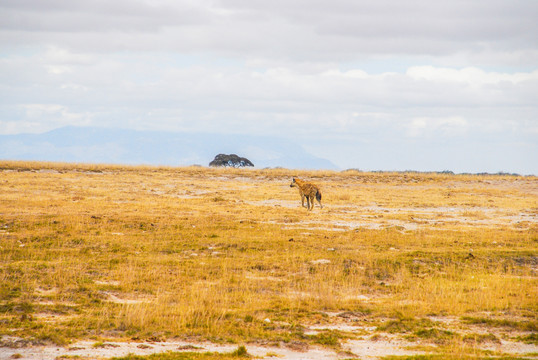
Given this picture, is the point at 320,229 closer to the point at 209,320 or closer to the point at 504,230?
the point at 504,230

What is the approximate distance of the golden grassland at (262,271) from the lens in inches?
508

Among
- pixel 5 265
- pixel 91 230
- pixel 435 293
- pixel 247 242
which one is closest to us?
pixel 435 293

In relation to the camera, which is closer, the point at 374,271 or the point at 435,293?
the point at 435,293

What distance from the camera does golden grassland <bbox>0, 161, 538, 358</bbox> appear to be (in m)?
12.9

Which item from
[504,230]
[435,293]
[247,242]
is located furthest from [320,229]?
[435,293]

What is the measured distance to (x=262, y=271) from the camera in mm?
18719

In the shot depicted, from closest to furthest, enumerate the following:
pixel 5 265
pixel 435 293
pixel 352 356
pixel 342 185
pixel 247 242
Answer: pixel 352 356
pixel 435 293
pixel 5 265
pixel 247 242
pixel 342 185

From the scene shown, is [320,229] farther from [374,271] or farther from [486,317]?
[486,317]

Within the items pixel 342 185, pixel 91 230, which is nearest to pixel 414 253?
pixel 91 230

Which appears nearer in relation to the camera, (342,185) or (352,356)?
(352,356)

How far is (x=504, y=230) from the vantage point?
28234 mm

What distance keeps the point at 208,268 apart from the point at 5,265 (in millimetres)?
5712

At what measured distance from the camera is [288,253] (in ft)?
69.6

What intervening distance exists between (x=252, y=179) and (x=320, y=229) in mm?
33303
